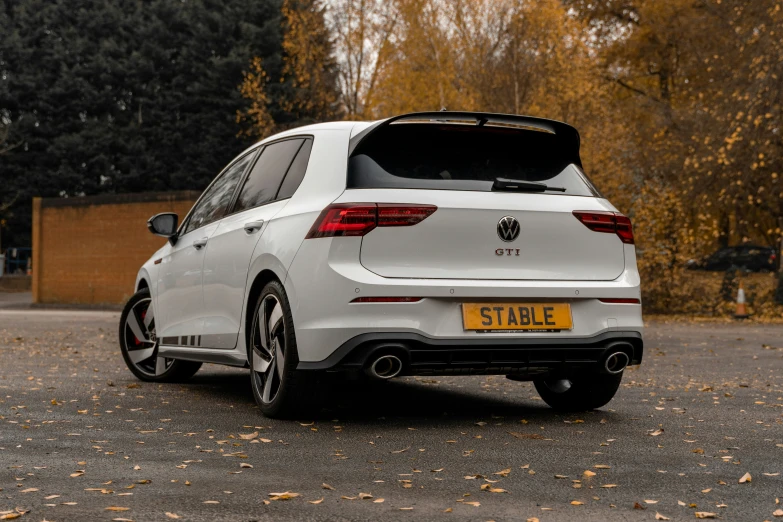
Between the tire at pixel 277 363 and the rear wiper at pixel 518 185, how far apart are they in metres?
1.39

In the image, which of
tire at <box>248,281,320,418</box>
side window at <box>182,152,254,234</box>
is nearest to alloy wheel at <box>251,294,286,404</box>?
tire at <box>248,281,320,418</box>

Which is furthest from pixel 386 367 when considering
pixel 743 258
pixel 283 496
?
pixel 743 258

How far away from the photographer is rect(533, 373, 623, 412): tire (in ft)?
23.1

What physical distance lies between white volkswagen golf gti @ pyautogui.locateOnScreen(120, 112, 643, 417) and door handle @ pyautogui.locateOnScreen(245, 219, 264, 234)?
22 millimetres

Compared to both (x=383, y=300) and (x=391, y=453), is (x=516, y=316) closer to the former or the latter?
(x=383, y=300)

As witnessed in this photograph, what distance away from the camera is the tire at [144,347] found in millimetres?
9133

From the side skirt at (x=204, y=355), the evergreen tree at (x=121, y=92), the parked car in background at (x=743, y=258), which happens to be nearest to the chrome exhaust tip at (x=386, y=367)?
the side skirt at (x=204, y=355)

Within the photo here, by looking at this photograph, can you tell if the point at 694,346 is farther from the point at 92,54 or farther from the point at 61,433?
the point at 92,54

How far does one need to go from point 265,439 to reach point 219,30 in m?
41.8

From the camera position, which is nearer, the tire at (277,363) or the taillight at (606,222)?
the tire at (277,363)

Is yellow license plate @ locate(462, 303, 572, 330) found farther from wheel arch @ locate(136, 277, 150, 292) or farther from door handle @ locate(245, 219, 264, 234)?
wheel arch @ locate(136, 277, 150, 292)

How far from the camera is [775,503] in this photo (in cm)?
439

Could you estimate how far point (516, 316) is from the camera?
6215 millimetres

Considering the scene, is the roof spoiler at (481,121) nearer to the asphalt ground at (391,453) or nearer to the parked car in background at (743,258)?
the asphalt ground at (391,453)
